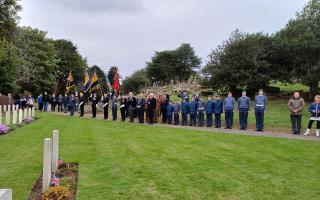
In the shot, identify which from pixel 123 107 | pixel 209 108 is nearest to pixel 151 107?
pixel 123 107

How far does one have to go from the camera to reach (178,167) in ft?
33.3

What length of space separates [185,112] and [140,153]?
12.2 meters

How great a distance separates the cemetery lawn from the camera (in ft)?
26.5

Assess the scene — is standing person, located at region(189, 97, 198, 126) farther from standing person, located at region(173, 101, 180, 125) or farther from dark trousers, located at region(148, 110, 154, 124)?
dark trousers, located at region(148, 110, 154, 124)

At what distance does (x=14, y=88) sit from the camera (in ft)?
150

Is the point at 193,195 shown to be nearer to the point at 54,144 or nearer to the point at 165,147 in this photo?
the point at 54,144

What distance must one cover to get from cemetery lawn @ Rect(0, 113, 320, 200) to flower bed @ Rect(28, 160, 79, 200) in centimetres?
16

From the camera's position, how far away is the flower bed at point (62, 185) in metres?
7.39

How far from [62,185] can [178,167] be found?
122 inches

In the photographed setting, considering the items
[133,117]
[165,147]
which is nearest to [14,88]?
[133,117]

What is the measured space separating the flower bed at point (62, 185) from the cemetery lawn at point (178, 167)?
0.54ft

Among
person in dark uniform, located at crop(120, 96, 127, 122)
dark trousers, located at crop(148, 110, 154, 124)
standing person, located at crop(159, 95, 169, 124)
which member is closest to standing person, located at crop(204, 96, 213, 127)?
dark trousers, located at crop(148, 110, 154, 124)

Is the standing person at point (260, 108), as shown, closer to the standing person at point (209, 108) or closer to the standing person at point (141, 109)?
the standing person at point (209, 108)

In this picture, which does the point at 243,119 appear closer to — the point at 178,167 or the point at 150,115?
the point at 150,115
